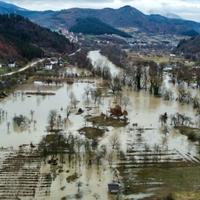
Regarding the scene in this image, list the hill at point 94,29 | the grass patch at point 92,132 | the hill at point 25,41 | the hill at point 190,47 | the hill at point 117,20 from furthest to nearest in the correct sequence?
the hill at point 117,20
the hill at point 94,29
the hill at point 190,47
the hill at point 25,41
the grass patch at point 92,132

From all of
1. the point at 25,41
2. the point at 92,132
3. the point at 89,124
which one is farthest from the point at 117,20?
the point at 92,132

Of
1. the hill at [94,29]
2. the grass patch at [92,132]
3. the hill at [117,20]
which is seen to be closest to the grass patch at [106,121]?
the grass patch at [92,132]

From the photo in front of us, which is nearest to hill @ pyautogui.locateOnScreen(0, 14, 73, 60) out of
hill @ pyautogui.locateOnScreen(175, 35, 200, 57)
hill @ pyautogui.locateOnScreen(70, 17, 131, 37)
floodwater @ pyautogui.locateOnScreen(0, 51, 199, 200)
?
floodwater @ pyautogui.locateOnScreen(0, 51, 199, 200)

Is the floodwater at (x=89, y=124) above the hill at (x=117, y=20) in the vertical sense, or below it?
below

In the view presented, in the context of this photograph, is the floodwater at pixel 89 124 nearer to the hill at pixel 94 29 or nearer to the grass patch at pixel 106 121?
the grass patch at pixel 106 121

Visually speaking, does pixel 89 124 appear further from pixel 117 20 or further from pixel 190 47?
pixel 117 20

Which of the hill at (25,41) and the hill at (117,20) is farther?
the hill at (117,20)

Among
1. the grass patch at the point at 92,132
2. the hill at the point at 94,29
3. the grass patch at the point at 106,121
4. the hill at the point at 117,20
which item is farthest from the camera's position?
the hill at the point at 117,20

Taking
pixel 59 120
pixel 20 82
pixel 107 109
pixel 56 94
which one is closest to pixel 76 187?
pixel 59 120
